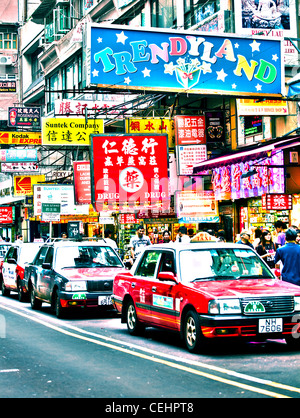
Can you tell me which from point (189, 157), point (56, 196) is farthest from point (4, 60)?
point (189, 157)

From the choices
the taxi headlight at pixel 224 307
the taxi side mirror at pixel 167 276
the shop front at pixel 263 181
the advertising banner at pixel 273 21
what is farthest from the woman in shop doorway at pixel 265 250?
the advertising banner at pixel 273 21

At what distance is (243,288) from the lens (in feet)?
34.4

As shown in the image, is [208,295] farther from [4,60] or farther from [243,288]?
[4,60]

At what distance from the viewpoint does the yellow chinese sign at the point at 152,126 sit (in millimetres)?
25891

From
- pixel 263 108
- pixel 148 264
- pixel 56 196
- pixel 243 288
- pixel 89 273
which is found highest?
pixel 263 108

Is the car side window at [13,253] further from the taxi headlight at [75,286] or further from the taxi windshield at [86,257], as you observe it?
the taxi headlight at [75,286]

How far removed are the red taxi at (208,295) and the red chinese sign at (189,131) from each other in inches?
486

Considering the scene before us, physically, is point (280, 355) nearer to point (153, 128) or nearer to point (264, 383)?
point (264, 383)

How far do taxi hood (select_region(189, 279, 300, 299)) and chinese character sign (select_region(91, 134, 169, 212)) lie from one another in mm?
13253

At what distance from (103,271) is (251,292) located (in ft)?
21.7

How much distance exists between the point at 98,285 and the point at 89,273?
1.79 ft

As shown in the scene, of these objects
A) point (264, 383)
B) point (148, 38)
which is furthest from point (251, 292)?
point (148, 38)

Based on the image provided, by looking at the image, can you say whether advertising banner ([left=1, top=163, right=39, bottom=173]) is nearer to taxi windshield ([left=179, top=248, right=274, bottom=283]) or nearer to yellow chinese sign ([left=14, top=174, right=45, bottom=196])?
yellow chinese sign ([left=14, top=174, right=45, bottom=196])
